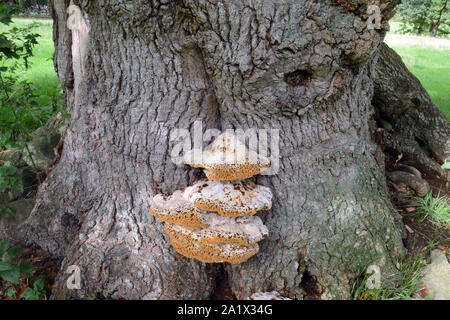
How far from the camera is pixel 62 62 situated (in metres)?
2.82

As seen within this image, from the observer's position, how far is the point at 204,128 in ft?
8.34

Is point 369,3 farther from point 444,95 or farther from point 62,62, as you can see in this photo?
point 444,95

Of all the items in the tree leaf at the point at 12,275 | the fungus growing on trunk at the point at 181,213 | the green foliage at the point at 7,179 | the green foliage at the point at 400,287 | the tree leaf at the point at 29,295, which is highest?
the fungus growing on trunk at the point at 181,213

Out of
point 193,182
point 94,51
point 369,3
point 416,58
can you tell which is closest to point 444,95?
point 416,58

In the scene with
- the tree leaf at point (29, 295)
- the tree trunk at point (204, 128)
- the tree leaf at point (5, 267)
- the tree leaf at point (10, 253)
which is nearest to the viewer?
the tree leaf at point (5, 267)

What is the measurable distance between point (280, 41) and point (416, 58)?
40.4 ft

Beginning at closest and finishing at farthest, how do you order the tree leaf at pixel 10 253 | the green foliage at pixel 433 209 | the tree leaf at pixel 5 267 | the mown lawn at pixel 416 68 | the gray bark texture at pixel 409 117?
the tree leaf at pixel 5 267 < the tree leaf at pixel 10 253 < the green foliage at pixel 433 209 < the gray bark texture at pixel 409 117 < the mown lawn at pixel 416 68

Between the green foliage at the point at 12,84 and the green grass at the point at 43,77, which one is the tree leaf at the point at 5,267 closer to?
the green foliage at the point at 12,84

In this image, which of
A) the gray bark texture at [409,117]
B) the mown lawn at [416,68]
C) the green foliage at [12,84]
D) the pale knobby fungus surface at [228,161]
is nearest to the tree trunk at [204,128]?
the pale knobby fungus surface at [228,161]

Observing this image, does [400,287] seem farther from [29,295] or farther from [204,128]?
[29,295]

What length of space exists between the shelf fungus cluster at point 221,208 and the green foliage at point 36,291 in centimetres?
117

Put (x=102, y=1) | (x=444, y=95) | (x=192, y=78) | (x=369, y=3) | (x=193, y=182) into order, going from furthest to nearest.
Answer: (x=444, y=95), (x=193, y=182), (x=192, y=78), (x=102, y=1), (x=369, y=3)

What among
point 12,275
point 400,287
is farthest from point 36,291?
point 400,287

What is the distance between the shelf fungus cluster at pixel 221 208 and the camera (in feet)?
6.95
